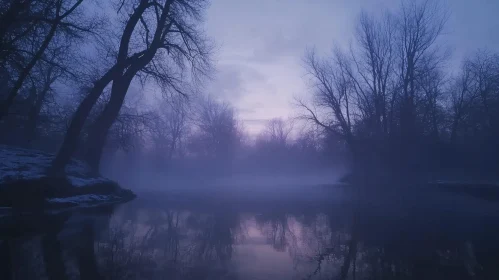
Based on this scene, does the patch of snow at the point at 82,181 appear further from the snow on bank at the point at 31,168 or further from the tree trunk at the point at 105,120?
the tree trunk at the point at 105,120

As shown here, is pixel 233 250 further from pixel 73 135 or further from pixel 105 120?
pixel 105 120

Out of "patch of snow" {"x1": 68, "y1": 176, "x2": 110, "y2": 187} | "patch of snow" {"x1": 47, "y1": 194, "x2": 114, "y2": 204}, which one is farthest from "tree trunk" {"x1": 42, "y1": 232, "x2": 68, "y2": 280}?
"patch of snow" {"x1": 68, "y1": 176, "x2": 110, "y2": 187}

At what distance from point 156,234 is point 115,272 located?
7.74ft

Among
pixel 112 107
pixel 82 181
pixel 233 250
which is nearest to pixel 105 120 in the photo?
pixel 112 107

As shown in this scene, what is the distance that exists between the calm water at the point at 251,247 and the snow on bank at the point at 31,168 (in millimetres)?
2937

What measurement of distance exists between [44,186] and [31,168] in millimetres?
1724

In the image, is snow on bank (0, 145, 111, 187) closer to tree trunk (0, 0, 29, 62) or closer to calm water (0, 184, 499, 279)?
calm water (0, 184, 499, 279)

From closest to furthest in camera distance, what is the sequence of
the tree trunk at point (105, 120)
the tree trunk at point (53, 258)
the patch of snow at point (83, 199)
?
the tree trunk at point (53, 258), the patch of snow at point (83, 199), the tree trunk at point (105, 120)

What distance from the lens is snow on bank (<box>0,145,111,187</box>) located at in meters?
9.84

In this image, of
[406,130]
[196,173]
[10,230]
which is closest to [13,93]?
[10,230]

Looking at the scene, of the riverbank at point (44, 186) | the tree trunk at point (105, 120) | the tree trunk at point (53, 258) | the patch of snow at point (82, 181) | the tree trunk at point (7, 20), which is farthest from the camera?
the tree trunk at point (105, 120)

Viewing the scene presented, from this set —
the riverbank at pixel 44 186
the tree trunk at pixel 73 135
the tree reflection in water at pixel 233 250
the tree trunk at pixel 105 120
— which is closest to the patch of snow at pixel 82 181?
the riverbank at pixel 44 186

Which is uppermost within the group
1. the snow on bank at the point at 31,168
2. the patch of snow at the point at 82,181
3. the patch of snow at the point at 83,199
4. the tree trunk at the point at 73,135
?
the tree trunk at the point at 73,135

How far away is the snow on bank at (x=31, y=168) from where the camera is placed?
32.3ft
